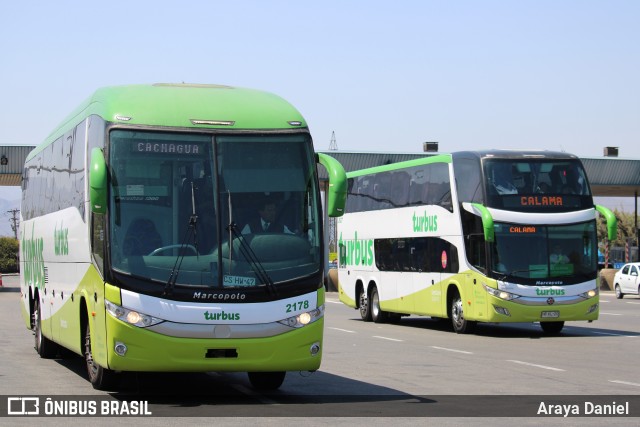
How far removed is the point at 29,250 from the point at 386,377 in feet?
24.8

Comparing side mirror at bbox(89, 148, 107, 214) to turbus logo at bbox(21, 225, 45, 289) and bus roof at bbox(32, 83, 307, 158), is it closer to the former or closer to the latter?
bus roof at bbox(32, 83, 307, 158)

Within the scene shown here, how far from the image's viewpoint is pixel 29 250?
21.0m

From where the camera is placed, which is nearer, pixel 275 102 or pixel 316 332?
pixel 316 332

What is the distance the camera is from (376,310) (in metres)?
32.5

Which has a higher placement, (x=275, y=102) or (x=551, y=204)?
(x=275, y=102)

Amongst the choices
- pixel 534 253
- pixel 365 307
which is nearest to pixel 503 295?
pixel 534 253

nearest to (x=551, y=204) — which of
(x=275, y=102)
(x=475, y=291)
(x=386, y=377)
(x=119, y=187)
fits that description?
(x=475, y=291)

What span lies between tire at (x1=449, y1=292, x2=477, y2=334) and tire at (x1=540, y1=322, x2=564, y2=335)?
64.6 inches

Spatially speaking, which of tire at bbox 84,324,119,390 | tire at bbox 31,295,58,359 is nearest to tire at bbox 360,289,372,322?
tire at bbox 31,295,58,359

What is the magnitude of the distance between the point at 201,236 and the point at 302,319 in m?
1.40

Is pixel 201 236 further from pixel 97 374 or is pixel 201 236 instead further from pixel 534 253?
pixel 534 253

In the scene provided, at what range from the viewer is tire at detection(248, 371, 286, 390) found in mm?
14469

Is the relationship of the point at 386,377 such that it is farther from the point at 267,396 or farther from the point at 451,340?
the point at 451,340

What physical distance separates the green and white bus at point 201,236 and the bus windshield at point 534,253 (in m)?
12.2
